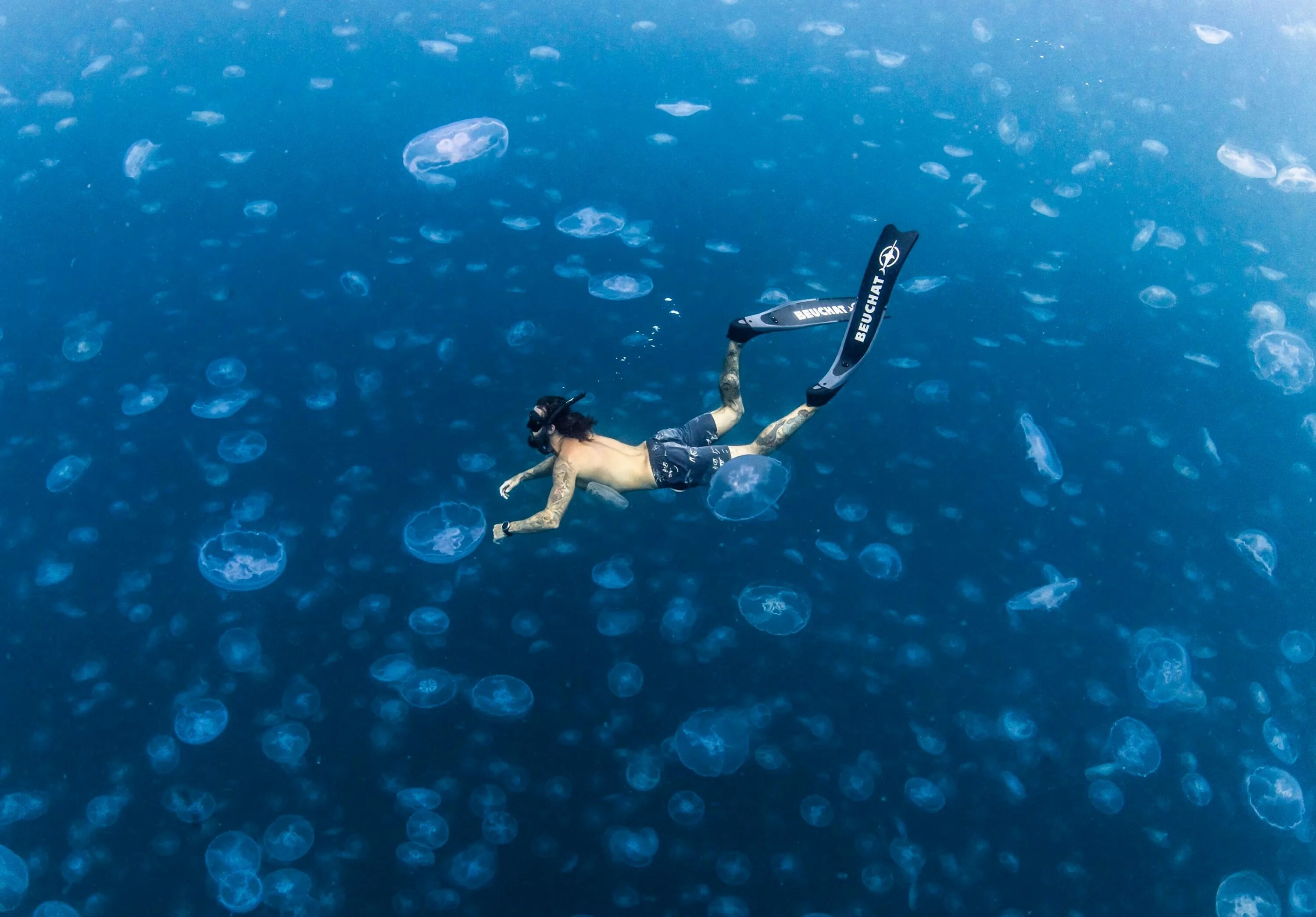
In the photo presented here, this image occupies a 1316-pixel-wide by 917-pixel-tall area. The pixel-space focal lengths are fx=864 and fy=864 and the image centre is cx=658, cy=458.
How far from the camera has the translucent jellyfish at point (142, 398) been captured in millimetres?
7980

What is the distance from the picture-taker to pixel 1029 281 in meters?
9.62

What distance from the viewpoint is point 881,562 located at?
7.05 meters

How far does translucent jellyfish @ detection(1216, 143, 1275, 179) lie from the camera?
1145cm

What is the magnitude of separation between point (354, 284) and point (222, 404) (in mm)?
1866

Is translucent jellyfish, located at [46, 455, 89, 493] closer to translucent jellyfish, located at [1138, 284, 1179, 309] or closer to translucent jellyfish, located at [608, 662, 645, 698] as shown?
translucent jellyfish, located at [608, 662, 645, 698]

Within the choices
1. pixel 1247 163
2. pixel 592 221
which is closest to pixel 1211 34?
pixel 1247 163

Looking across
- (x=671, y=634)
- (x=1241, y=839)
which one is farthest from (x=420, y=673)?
(x=1241, y=839)

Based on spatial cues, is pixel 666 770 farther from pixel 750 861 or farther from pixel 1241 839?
pixel 1241 839

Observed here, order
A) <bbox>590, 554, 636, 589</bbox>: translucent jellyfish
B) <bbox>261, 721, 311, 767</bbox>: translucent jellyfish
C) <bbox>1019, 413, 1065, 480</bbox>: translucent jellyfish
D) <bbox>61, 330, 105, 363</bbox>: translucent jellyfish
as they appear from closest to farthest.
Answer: <bbox>261, 721, 311, 767</bbox>: translucent jellyfish
<bbox>590, 554, 636, 589</bbox>: translucent jellyfish
<bbox>1019, 413, 1065, 480</bbox>: translucent jellyfish
<bbox>61, 330, 105, 363</bbox>: translucent jellyfish

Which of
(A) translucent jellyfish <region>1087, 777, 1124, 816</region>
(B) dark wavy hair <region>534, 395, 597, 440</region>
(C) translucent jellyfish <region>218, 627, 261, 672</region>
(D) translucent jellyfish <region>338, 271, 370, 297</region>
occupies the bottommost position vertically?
(A) translucent jellyfish <region>1087, 777, 1124, 816</region>

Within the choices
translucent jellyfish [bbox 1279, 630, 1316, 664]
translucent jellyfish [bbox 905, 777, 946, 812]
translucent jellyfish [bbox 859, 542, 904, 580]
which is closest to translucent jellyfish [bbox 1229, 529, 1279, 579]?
translucent jellyfish [bbox 1279, 630, 1316, 664]

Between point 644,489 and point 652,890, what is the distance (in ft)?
9.81

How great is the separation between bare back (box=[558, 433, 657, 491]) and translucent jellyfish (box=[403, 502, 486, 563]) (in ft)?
3.41

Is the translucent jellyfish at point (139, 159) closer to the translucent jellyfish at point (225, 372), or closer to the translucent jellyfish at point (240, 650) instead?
the translucent jellyfish at point (225, 372)
